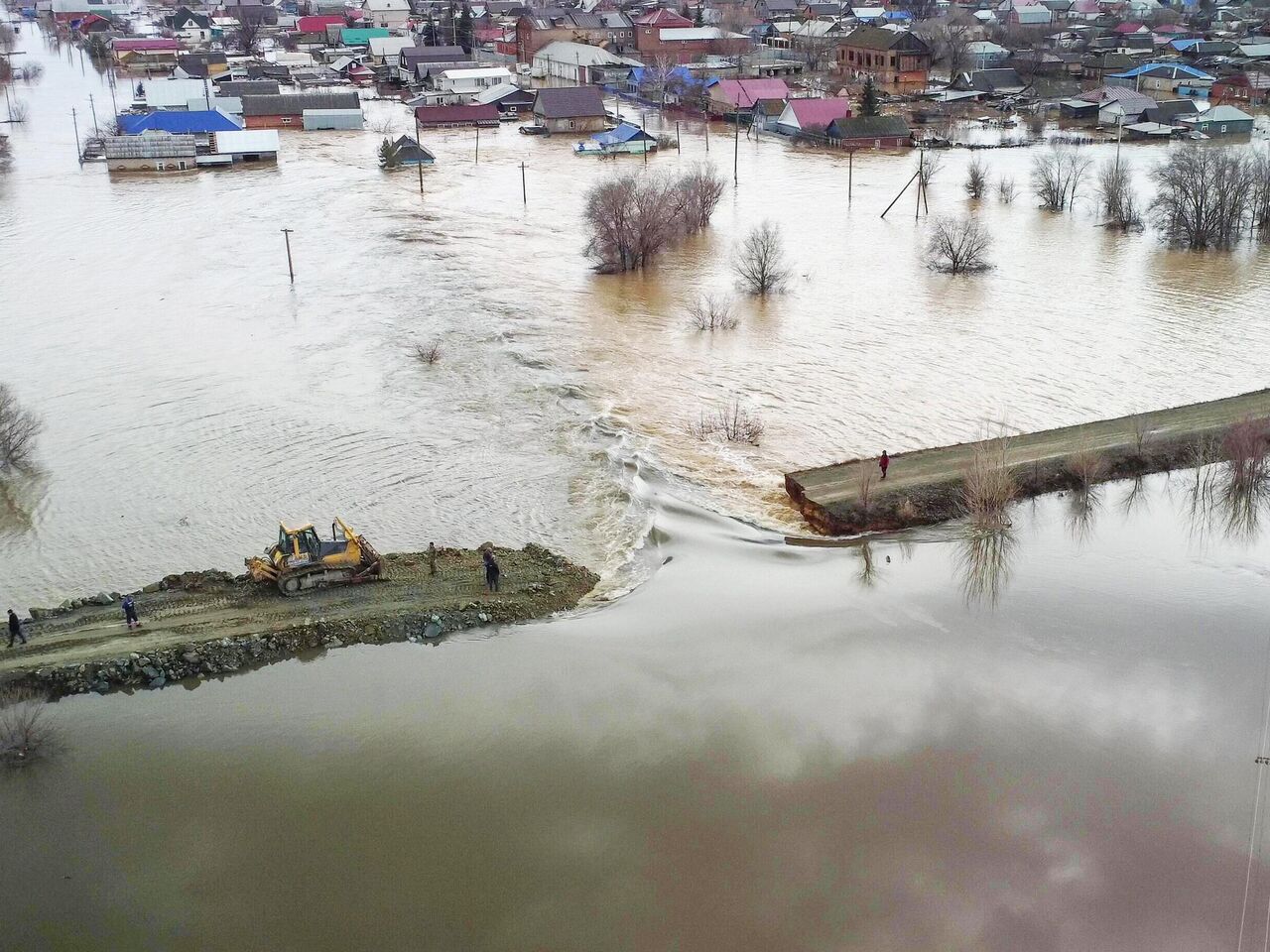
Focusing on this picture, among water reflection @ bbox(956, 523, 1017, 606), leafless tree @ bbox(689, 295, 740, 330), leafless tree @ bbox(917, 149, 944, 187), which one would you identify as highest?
leafless tree @ bbox(917, 149, 944, 187)

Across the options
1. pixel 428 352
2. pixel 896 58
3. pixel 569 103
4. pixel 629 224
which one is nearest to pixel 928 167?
pixel 629 224

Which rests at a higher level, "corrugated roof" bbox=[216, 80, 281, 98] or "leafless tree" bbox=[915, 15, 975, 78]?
"leafless tree" bbox=[915, 15, 975, 78]

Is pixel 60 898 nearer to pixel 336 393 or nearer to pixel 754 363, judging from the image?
pixel 336 393

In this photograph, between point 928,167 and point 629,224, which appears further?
point 928,167

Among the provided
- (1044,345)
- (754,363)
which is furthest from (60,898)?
(1044,345)

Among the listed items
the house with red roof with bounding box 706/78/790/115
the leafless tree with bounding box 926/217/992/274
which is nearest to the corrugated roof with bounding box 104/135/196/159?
the house with red roof with bounding box 706/78/790/115

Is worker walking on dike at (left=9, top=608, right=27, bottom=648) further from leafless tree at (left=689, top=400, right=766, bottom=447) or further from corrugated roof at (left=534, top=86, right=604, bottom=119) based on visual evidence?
corrugated roof at (left=534, top=86, right=604, bottom=119)

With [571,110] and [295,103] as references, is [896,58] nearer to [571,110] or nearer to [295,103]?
[571,110]
